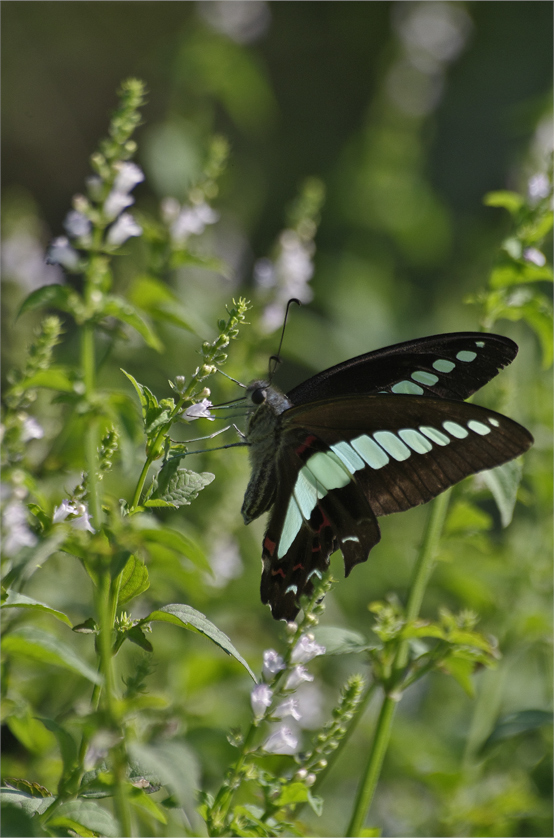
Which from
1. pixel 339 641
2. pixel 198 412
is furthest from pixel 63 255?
pixel 339 641

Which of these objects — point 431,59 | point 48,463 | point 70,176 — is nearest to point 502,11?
point 431,59

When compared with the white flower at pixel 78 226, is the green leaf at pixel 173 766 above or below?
below

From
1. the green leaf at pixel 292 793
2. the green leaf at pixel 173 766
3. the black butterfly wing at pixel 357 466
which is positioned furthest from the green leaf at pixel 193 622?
the black butterfly wing at pixel 357 466

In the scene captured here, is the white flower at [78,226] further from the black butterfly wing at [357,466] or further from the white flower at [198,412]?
the black butterfly wing at [357,466]

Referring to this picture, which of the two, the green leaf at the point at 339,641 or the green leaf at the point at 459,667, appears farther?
the green leaf at the point at 459,667

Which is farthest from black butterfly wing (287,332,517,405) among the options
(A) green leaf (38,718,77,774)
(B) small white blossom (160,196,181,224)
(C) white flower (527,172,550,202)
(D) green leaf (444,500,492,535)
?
(A) green leaf (38,718,77,774)

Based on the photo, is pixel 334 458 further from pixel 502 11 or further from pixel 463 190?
pixel 502 11

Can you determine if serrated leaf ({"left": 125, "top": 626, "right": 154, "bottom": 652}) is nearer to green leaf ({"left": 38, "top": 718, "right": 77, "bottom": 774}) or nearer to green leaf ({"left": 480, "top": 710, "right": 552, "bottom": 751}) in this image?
green leaf ({"left": 38, "top": 718, "right": 77, "bottom": 774})
